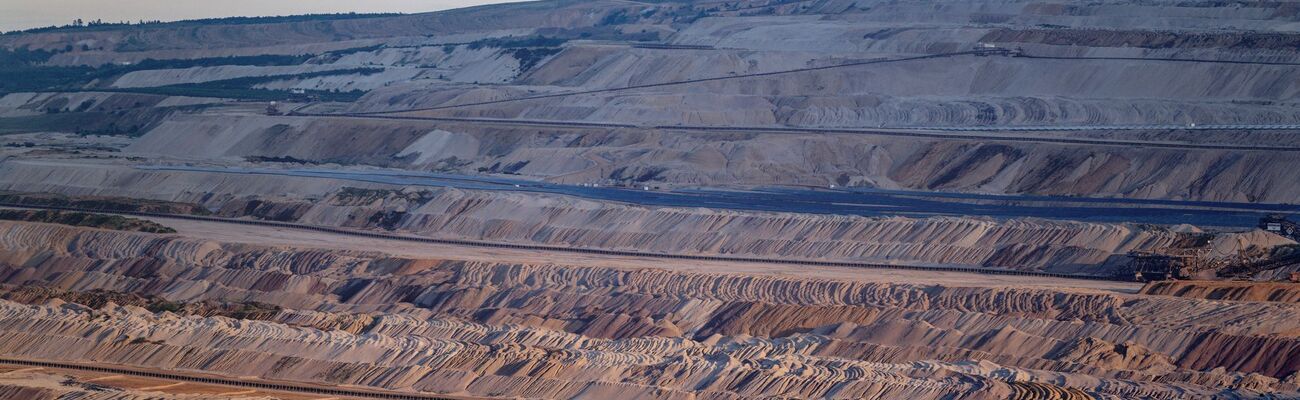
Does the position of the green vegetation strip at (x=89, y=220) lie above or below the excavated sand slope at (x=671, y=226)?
above

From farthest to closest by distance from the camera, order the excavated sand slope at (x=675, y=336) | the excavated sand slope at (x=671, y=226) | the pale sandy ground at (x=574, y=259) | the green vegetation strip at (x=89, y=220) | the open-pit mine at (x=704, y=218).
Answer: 1. the green vegetation strip at (x=89, y=220)
2. the excavated sand slope at (x=671, y=226)
3. the pale sandy ground at (x=574, y=259)
4. the open-pit mine at (x=704, y=218)
5. the excavated sand slope at (x=675, y=336)

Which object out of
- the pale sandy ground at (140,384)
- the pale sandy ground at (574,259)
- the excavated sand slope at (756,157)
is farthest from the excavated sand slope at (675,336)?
the excavated sand slope at (756,157)

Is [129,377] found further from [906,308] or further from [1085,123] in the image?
[1085,123]

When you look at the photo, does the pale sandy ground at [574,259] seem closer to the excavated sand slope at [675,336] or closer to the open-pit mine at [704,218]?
the open-pit mine at [704,218]

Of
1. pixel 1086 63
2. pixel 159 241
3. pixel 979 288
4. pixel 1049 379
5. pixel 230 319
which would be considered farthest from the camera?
pixel 1086 63

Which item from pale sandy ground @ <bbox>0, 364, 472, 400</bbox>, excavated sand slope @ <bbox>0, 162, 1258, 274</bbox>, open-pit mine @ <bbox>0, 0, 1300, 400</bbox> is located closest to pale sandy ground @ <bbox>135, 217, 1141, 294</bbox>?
open-pit mine @ <bbox>0, 0, 1300, 400</bbox>

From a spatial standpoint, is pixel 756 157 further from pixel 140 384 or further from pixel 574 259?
pixel 140 384

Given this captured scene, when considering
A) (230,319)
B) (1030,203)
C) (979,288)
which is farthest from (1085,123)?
(230,319)
